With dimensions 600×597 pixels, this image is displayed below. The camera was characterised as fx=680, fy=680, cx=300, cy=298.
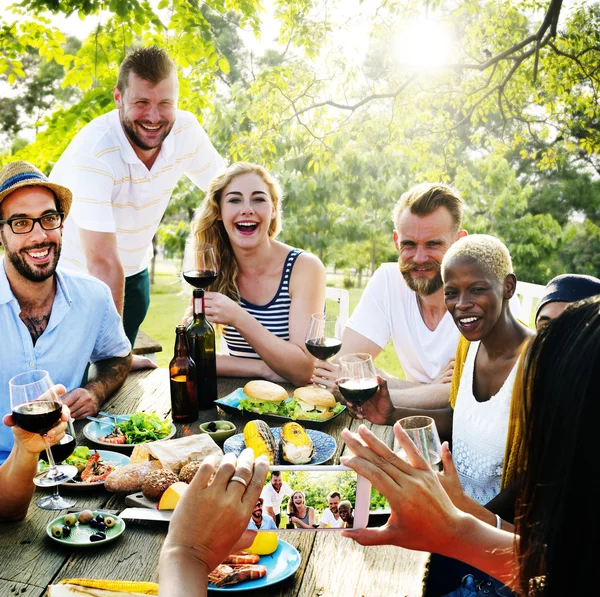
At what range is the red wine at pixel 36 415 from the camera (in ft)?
6.16

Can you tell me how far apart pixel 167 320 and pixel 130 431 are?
9.56 m

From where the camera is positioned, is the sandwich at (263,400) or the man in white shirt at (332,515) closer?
the man in white shirt at (332,515)

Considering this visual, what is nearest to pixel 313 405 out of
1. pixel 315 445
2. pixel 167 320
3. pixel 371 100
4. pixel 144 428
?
pixel 315 445

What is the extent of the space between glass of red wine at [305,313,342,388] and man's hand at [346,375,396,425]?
260 mm

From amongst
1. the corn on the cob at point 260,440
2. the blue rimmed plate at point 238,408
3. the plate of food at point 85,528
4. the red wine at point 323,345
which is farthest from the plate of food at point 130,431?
the red wine at point 323,345

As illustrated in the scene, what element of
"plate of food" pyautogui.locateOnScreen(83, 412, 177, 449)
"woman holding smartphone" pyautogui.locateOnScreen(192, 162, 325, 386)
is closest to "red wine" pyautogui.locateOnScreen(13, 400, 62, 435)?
"plate of food" pyautogui.locateOnScreen(83, 412, 177, 449)

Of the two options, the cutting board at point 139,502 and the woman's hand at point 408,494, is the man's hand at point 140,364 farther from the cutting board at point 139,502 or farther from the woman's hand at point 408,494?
the woman's hand at point 408,494

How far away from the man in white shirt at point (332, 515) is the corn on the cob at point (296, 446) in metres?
0.64

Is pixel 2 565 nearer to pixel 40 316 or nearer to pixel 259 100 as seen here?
pixel 40 316

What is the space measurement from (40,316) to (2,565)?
1.32 meters

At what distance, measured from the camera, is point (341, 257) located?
44.3 ft

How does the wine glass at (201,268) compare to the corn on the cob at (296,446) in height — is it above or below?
above

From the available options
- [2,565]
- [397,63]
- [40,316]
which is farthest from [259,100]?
[2,565]

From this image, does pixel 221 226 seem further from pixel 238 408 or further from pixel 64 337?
pixel 238 408
